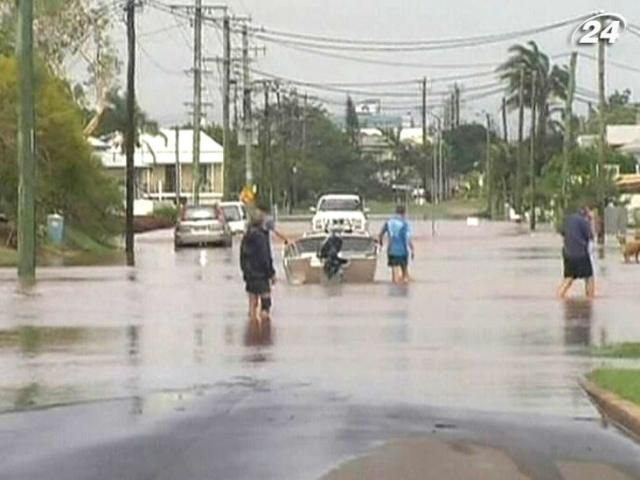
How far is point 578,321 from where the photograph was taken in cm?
2591

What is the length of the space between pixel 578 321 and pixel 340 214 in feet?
120

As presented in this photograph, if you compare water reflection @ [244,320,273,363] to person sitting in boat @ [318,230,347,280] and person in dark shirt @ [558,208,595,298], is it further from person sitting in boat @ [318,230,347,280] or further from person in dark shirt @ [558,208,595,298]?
person sitting in boat @ [318,230,347,280]

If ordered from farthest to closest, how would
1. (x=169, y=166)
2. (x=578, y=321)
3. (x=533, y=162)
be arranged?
1. (x=169, y=166)
2. (x=533, y=162)
3. (x=578, y=321)

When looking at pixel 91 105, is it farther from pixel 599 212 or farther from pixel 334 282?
pixel 334 282

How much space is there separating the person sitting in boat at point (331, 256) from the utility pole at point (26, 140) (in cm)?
655

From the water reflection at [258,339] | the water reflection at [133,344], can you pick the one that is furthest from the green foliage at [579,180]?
the water reflection at [133,344]

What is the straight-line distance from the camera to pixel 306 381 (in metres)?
18.0

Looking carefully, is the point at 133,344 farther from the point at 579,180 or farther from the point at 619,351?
the point at 579,180

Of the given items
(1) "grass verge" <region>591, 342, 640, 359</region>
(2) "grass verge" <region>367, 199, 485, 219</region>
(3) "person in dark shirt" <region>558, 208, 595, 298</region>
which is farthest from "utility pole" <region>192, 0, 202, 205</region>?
(1) "grass verge" <region>591, 342, 640, 359</region>

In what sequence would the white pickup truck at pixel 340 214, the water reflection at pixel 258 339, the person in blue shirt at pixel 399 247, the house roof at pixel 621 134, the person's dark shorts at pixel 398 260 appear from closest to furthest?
the water reflection at pixel 258 339, the person in blue shirt at pixel 399 247, the person's dark shorts at pixel 398 260, the white pickup truck at pixel 340 214, the house roof at pixel 621 134

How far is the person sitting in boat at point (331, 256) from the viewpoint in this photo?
36562 millimetres

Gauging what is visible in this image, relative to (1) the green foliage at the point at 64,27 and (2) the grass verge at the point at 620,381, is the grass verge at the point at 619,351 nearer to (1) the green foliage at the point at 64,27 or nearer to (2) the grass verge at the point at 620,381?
(2) the grass verge at the point at 620,381

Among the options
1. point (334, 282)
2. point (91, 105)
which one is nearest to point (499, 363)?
point (334, 282)

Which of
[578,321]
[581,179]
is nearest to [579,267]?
[578,321]
